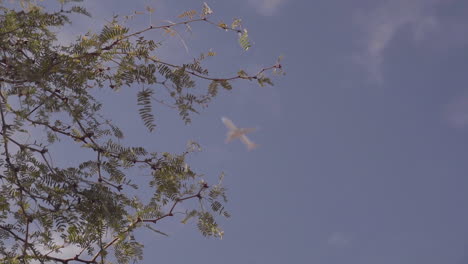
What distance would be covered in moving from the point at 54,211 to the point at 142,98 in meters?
0.92

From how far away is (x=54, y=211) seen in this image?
107 inches

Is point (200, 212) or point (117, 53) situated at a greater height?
point (117, 53)

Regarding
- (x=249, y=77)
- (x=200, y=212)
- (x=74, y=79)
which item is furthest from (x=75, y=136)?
(x=249, y=77)

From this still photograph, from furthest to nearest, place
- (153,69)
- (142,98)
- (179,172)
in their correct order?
(179,172) → (153,69) → (142,98)

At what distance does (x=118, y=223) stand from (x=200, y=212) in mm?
434

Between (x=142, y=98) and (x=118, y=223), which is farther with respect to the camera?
(x=118, y=223)

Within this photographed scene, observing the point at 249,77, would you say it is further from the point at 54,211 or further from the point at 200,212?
the point at 54,211

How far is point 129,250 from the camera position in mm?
2984

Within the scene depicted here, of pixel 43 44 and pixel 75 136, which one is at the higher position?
pixel 43 44

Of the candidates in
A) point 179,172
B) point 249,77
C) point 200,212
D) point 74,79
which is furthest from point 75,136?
point 249,77

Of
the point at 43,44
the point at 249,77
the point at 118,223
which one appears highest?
the point at 43,44

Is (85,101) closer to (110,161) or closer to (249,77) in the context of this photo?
(110,161)

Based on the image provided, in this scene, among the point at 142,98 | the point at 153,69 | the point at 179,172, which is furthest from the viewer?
the point at 179,172

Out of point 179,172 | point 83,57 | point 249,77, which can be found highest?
point 83,57
